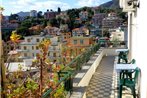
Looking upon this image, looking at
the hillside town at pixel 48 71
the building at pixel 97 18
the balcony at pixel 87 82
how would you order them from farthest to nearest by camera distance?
1. the building at pixel 97 18
2. the balcony at pixel 87 82
3. the hillside town at pixel 48 71

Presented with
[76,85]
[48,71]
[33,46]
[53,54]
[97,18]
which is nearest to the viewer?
[48,71]

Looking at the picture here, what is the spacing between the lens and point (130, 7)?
760cm

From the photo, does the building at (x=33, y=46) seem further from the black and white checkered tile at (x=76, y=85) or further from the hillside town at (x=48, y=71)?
the black and white checkered tile at (x=76, y=85)

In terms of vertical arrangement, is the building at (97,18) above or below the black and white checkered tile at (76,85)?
above

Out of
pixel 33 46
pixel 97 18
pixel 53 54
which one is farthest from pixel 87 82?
pixel 97 18

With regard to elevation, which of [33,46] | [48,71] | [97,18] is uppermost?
[97,18]

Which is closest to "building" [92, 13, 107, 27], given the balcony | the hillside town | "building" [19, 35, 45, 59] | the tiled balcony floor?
"building" [19, 35, 45, 59]

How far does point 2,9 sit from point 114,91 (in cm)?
505

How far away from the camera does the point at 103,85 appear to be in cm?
791

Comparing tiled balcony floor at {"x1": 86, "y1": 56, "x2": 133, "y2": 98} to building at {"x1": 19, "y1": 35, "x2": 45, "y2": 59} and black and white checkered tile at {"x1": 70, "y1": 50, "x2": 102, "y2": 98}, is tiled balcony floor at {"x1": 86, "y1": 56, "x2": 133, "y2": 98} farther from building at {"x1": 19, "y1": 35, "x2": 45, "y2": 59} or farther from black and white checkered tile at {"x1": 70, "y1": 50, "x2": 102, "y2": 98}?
building at {"x1": 19, "y1": 35, "x2": 45, "y2": 59}

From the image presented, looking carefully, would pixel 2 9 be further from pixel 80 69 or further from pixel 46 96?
pixel 80 69

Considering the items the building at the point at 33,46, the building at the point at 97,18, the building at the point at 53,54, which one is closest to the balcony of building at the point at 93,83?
the building at the point at 53,54

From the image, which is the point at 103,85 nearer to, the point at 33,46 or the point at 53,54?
the point at 53,54

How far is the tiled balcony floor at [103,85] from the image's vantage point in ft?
22.4
